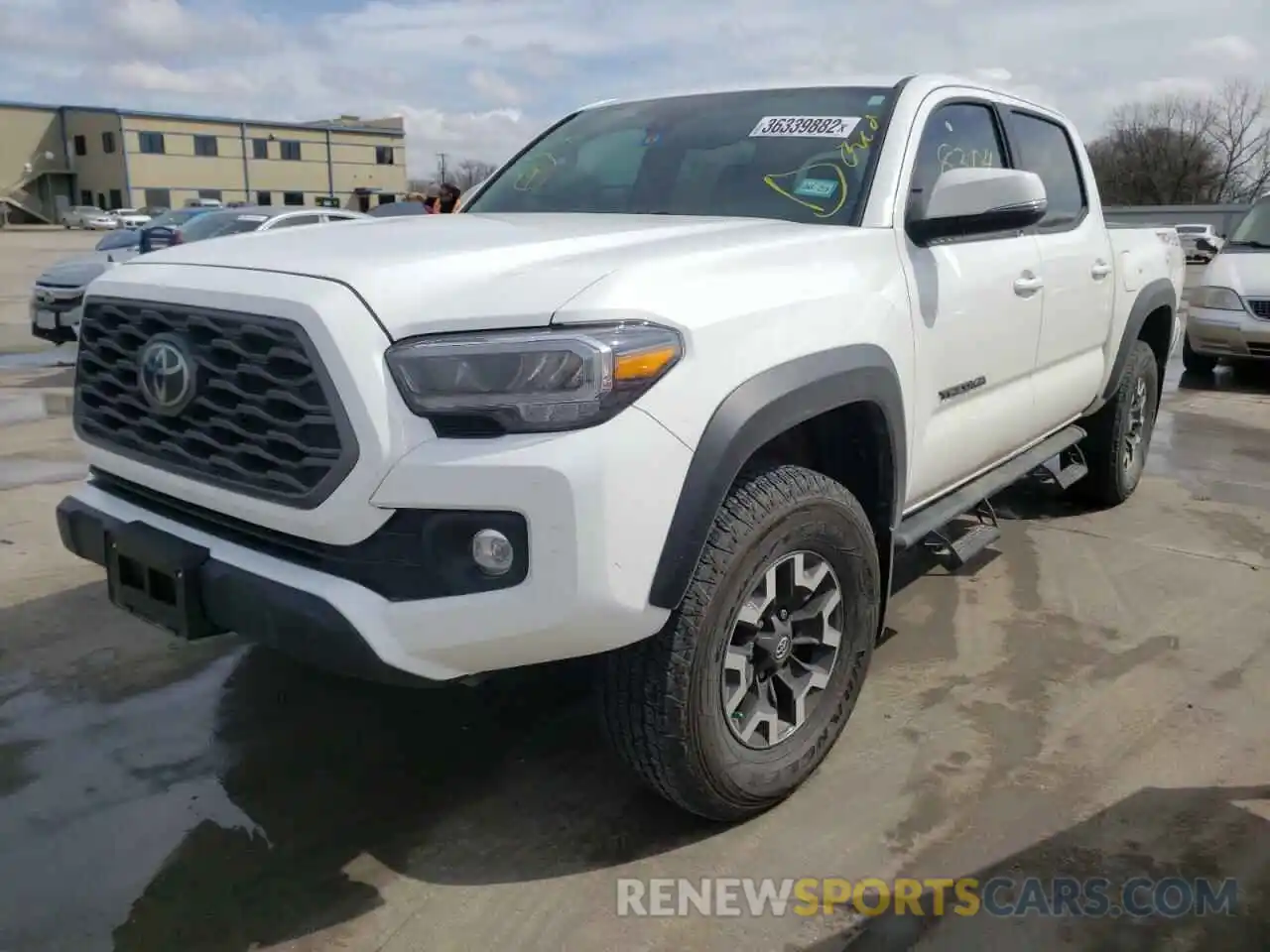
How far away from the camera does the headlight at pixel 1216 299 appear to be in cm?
914

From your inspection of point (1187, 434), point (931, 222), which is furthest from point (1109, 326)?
point (1187, 434)

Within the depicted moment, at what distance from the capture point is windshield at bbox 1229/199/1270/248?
383 inches

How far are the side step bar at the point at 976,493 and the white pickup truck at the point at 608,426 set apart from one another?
0.09 feet

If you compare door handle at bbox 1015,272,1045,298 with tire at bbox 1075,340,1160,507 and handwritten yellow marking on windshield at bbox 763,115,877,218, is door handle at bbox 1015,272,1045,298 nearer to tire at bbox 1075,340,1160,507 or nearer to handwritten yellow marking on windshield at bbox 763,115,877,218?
handwritten yellow marking on windshield at bbox 763,115,877,218

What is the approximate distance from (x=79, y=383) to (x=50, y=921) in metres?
1.34

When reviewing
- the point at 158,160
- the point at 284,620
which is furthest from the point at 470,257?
the point at 158,160

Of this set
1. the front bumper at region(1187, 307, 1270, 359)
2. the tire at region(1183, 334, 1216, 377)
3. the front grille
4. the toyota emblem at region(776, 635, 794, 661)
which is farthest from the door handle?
the tire at region(1183, 334, 1216, 377)

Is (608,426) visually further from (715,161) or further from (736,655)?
(715,161)

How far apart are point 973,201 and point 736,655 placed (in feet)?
4.74

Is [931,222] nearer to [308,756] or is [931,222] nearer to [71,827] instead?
[308,756]

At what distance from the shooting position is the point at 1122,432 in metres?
5.14

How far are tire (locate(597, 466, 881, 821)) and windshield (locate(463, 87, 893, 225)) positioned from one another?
3.06 feet

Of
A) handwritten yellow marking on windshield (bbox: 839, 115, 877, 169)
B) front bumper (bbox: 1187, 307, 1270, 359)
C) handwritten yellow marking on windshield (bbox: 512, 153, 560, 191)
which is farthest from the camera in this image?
front bumper (bbox: 1187, 307, 1270, 359)

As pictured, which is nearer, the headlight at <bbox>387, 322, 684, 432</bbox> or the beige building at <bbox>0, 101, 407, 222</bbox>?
the headlight at <bbox>387, 322, 684, 432</bbox>
